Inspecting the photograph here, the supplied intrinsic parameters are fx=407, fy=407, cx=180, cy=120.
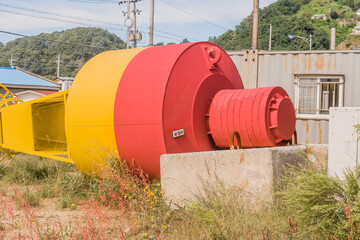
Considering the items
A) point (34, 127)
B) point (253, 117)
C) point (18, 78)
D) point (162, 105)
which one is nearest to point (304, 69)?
point (253, 117)

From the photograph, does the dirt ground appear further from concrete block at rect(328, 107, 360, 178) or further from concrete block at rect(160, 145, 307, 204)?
concrete block at rect(328, 107, 360, 178)

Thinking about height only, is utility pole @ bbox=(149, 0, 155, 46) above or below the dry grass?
above

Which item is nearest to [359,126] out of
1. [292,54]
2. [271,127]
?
[271,127]

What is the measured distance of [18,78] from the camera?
1080 inches

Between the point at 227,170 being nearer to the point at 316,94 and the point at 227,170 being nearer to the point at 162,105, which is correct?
the point at 162,105

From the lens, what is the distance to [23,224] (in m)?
5.33

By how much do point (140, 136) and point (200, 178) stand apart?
1.10 meters

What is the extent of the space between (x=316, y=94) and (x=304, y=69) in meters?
0.87

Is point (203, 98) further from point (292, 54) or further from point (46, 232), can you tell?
point (292, 54)

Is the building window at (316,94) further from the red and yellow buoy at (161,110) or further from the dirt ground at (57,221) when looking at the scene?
the dirt ground at (57,221)

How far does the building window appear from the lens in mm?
11875

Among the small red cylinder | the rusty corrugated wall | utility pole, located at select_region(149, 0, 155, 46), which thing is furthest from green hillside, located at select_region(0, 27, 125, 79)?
the small red cylinder

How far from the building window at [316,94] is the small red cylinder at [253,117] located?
20.6 ft

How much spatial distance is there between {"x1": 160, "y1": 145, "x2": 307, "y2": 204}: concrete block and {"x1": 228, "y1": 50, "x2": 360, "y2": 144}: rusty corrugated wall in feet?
20.8
